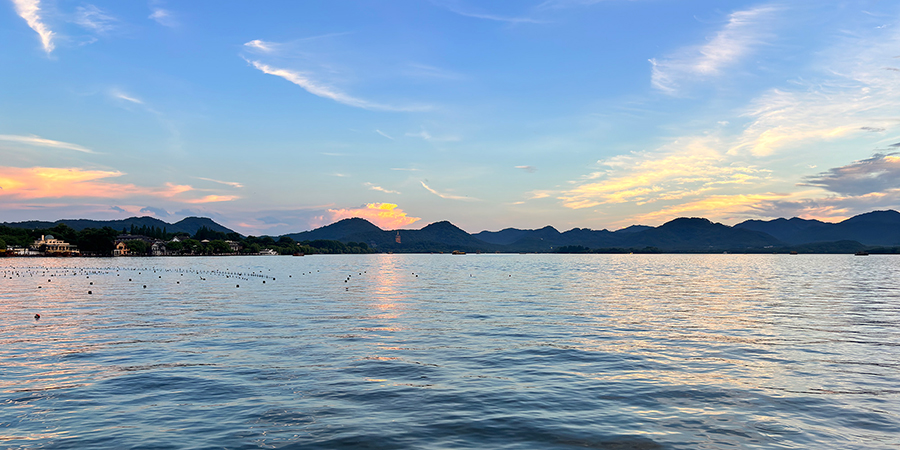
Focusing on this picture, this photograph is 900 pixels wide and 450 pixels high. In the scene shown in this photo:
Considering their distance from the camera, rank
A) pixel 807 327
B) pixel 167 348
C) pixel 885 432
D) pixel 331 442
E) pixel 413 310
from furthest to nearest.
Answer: pixel 413 310 < pixel 807 327 < pixel 167 348 < pixel 885 432 < pixel 331 442

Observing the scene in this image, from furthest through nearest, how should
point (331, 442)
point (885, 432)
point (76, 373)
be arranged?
1. point (76, 373)
2. point (885, 432)
3. point (331, 442)

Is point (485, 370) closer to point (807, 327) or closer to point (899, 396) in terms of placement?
point (899, 396)

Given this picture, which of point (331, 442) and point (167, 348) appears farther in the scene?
point (167, 348)

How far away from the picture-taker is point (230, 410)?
17.9m

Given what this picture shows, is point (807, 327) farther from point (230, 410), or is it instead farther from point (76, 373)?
point (76, 373)

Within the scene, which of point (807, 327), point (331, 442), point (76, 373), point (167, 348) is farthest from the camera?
point (807, 327)

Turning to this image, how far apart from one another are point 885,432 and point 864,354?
1526 centimetres

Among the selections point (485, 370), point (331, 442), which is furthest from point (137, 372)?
point (485, 370)

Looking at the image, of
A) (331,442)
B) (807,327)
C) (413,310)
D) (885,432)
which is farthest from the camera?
(413,310)

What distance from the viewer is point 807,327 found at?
37.8m

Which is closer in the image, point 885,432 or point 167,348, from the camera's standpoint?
point 885,432

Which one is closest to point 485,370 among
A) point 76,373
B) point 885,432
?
point 885,432

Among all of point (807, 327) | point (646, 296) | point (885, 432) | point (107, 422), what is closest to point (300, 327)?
point (107, 422)

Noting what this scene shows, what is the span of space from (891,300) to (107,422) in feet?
248
